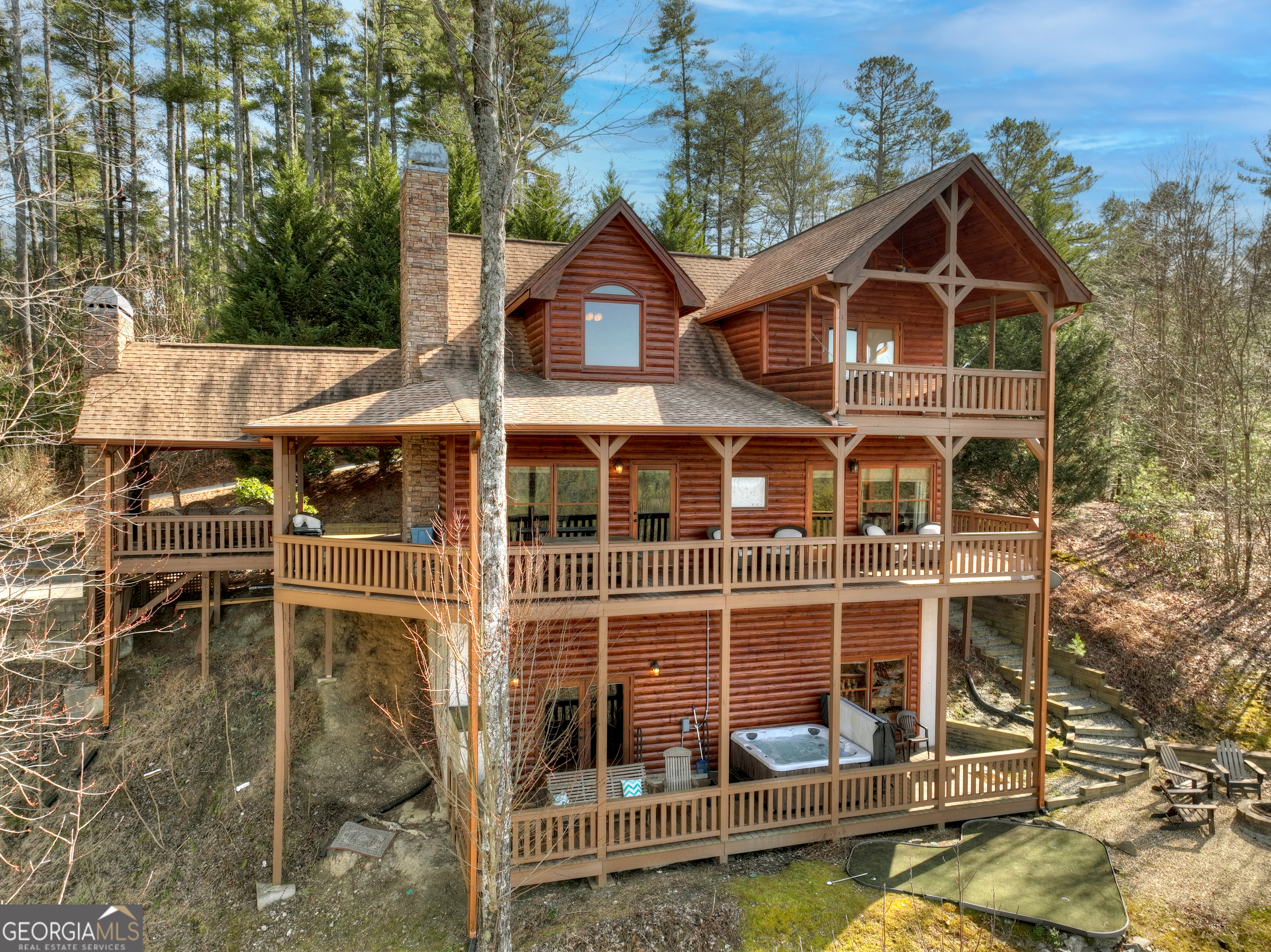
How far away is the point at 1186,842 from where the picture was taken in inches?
442

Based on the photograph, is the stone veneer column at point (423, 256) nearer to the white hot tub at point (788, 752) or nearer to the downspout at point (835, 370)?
the downspout at point (835, 370)

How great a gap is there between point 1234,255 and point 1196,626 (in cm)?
1170

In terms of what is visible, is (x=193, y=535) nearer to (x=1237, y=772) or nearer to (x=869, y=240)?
(x=869, y=240)

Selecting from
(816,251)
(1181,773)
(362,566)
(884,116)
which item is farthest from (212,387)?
(884,116)

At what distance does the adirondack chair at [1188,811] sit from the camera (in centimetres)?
1148

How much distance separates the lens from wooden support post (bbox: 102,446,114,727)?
1284cm

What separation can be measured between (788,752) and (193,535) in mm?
12437

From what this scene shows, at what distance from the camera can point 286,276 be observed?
71.2ft

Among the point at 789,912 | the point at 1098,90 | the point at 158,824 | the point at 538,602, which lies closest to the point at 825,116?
the point at 1098,90

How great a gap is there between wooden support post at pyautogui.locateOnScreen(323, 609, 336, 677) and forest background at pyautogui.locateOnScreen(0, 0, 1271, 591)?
18.8 ft

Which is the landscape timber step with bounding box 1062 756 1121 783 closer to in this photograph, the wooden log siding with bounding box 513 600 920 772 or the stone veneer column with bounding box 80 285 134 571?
the wooden log siding with bounding box 513 600 920 772

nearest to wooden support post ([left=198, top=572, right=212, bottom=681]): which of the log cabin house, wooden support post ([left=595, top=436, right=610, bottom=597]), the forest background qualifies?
the log cabin house

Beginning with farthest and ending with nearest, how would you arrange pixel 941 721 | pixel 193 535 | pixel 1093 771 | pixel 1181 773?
pixel 193 535 < pixel 1093 771 < pixel 1181 773 < pixel 941 721

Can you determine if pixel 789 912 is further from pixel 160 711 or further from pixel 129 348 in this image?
pixel 129 348
